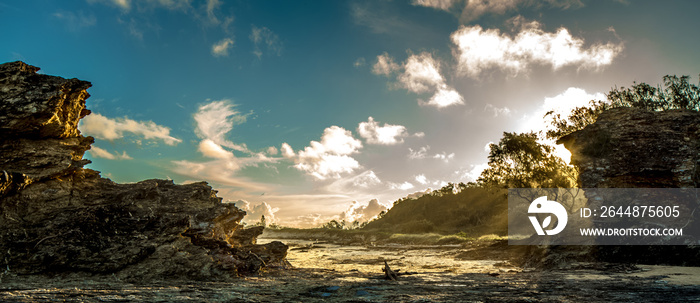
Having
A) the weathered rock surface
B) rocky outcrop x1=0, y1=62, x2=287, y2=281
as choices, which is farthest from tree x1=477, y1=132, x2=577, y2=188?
rocky outcrop x1=0, y1=62, x2=287, y2=281

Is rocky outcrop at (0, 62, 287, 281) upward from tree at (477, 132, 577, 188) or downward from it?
downward

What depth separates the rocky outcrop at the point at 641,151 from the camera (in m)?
16.2

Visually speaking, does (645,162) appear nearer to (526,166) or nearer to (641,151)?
(641,151)

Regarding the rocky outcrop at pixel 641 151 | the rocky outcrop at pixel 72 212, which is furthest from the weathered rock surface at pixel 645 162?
the rocky outcrop at pixel 72 212

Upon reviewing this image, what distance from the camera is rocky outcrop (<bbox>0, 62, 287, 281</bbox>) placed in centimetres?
883

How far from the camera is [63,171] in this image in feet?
35.4

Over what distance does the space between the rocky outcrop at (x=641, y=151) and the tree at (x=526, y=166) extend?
61.1ft

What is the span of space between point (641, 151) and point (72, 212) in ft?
84.1

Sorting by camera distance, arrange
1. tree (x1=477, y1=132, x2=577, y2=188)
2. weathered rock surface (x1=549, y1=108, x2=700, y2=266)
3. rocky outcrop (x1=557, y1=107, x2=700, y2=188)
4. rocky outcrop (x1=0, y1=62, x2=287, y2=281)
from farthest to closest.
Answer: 1. tree (x1=477, y1=132, x2=577, y2=188)
2. rocky outcrop (x1=557, y1=107, x2=700, y2=188)
3. weathered rock surface (x1=549, y1=108, x2=700, y2=266)
4. rocky outcrop (x1=0, y1=62, x2=287, y2=281)

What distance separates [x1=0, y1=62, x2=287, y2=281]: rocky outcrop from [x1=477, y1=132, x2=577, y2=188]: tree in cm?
3478

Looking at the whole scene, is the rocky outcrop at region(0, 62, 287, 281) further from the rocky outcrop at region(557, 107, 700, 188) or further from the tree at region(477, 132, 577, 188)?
the tree at region(477, 132, 577, 188)

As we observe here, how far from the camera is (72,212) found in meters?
10.1

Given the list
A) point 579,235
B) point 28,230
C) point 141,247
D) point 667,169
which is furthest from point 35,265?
point 667,169

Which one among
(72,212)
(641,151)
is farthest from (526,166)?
(72,212)
